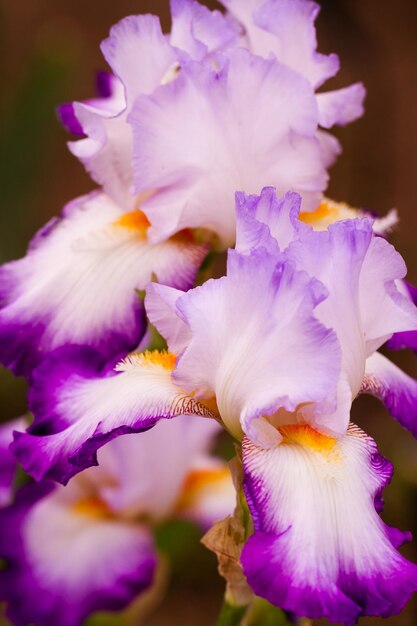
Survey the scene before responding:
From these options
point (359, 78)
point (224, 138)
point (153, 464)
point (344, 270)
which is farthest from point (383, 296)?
point (359, 78)

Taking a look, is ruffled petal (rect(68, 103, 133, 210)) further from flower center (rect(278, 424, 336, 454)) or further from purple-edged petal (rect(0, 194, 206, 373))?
flower center (rect(278, 424, 336, 454))

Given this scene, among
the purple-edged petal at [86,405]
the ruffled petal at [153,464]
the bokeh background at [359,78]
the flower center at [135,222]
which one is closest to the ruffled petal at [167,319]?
the purple-edged petal at [86,405]

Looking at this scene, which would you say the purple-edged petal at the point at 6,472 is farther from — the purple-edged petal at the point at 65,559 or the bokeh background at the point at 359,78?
the bokeh background at the point at 359,78

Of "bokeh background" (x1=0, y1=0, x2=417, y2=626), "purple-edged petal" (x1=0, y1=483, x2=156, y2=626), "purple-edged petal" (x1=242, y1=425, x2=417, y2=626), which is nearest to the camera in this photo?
"purple-edged petal" (x1=242, y1=425, x2=417, y2=626)

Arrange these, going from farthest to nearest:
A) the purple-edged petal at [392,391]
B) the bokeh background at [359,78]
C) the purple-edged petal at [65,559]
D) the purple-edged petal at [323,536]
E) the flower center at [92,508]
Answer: the bokeh background at [359,78] → the flower center at [92,508] → the purple-edged petal at [65,559] → the purple-edged petal at [392,391] → the purple-edged petal at [323,536]

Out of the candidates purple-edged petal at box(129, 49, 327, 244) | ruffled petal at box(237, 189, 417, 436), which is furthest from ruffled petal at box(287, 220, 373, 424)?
purple-edged petal at box(129, 49, 327, 244)

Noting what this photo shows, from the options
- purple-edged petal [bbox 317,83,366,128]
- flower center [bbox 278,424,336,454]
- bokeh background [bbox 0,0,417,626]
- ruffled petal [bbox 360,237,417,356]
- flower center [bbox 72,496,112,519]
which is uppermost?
purple-edged petal [bbox 317,83,366,128]
